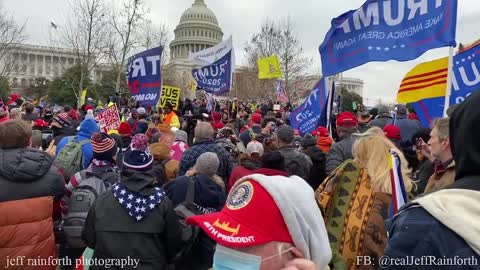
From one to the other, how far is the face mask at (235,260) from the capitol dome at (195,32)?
8843 centimetres

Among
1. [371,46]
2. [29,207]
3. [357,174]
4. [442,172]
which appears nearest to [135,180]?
[29,207]

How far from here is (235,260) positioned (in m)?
1.66

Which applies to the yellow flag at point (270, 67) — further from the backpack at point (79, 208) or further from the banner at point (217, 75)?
the backpack at point (79, 208)

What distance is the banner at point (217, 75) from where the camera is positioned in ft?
44.3

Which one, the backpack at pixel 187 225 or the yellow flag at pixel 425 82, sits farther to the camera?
the yellow flag at pixel 425 82

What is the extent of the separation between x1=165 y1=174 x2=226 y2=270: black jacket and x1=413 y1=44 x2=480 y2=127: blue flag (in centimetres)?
306

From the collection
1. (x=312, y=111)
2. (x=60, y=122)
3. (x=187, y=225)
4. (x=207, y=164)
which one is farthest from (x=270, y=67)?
(x=187, y=225)

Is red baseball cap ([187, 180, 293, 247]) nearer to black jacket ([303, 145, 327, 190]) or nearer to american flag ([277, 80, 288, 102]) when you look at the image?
black jacket ([303, 145, 327, 190])

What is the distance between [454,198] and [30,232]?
133 inches

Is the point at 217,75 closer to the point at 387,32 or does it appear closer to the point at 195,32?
the point at 387,32

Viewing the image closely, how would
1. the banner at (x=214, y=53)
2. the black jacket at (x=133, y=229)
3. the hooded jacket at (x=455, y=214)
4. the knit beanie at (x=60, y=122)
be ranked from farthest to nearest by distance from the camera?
the banner at (x=214, y=53) < the knit beanie at (x=60, y=122) < the black jacket at (x=133, y=229) < the hooded jacket at (x=455, y=214)

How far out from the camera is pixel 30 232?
3715 millimetres

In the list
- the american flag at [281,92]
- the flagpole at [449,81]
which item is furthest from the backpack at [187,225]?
the american flag at [281,92]

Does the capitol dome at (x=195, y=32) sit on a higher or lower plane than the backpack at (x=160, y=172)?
higher
